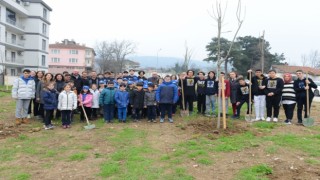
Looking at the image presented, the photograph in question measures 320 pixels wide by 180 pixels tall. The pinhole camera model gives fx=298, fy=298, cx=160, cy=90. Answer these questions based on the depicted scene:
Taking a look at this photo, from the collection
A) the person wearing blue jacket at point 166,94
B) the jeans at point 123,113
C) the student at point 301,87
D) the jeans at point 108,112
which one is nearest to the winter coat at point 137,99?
the jeans at point 123,113

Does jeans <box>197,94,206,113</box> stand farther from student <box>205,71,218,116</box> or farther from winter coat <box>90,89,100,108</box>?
winter coat <box>90,89,100,108</box>

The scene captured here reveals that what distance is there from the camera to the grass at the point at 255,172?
5.28m

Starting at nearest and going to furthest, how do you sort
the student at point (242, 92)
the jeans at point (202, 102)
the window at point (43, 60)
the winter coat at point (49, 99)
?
the winter coat at point (49, 99) → the student at point (242, 92) → the jeans at point (202, 102) → the window at point (43, 60)

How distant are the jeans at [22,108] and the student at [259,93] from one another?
26.0 ft

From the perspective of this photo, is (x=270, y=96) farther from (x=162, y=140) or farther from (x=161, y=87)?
(x=162, y=140)

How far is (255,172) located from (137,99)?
572cm

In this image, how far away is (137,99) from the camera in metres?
10.5

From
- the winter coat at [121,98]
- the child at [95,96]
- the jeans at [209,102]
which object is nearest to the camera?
the winter coat at [121,98]

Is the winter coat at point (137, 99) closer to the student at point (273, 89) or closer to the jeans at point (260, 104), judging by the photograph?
the jeans at point (260, 104)

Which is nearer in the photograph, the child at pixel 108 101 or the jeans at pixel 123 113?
the child at pixel 108 101

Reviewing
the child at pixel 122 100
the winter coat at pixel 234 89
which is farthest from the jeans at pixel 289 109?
the child at pixel 122 100

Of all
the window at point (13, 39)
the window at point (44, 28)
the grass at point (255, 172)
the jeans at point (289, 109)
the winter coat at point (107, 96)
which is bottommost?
the grass at point (255, 172)

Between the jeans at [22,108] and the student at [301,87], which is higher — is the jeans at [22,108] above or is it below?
below

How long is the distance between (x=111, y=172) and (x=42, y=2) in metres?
47.1
